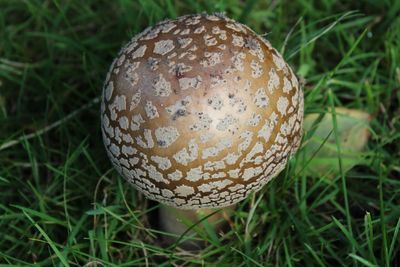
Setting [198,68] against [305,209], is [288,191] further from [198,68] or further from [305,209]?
[198,68]

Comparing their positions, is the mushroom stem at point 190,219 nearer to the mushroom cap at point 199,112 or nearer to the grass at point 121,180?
the grass at point 121,180

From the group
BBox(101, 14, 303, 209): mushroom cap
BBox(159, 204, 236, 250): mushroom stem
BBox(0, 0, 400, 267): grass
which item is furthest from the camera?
BBox(159, 204, 236, 250): mushroom stem

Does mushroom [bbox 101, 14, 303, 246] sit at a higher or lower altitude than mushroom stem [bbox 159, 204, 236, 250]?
higher

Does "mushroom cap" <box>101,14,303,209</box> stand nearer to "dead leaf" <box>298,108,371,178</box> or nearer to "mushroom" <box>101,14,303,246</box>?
"mushroom" <box>101,14,303,246</box>

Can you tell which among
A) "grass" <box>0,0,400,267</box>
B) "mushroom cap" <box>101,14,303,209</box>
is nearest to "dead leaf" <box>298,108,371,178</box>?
"grass" <box>0,0,400,267</box>

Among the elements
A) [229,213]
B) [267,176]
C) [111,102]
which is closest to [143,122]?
[111,102]

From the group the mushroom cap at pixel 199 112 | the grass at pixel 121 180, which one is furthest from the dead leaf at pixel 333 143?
the mushroom cap at pixel 199 112

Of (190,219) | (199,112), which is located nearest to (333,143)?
(190,219)
